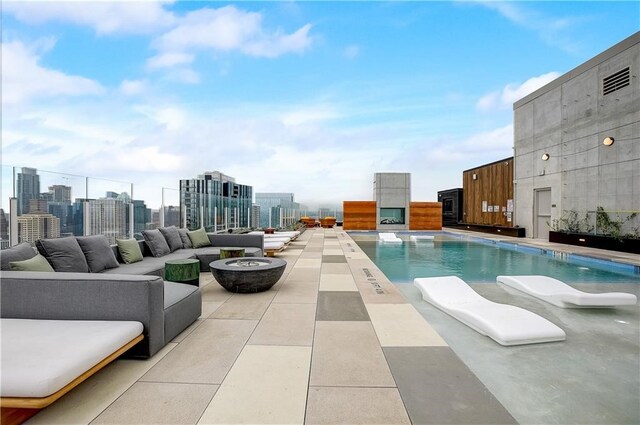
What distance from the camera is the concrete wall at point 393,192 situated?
54.3ft

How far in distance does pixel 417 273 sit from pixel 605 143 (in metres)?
7.90

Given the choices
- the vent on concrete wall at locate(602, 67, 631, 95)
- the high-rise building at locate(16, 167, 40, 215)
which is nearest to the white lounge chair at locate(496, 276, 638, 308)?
the high-rise building at locate(16, 167, 40, 215)

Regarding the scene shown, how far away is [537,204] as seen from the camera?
12414 millimetres

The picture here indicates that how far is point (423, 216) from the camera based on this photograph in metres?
16.7

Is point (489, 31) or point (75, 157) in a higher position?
point (489, 31)

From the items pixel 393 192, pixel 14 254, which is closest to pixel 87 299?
pixel 14 254

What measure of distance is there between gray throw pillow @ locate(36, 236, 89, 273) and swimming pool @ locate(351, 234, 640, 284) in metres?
4.40

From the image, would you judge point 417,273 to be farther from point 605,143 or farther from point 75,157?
point 605,143

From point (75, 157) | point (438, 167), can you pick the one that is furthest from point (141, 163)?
point (438, 167)

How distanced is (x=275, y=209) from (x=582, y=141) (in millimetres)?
11804

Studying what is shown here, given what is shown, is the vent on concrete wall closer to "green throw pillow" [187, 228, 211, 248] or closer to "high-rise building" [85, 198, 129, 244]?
"green throw pillow" [187, 228, 211, 248]

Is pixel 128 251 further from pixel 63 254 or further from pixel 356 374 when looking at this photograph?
pixel 356 374

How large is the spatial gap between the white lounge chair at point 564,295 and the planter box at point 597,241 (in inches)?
237

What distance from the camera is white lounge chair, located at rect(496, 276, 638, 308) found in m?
3.54
